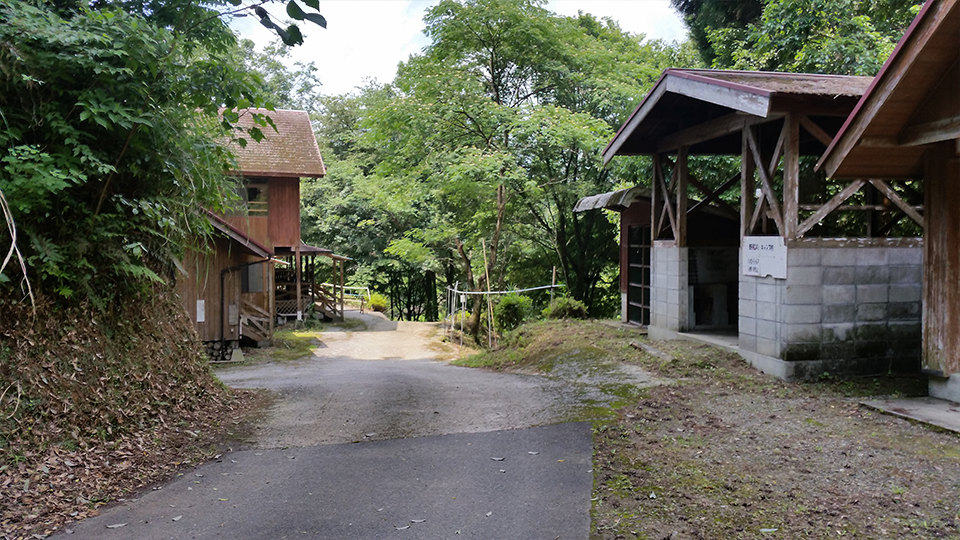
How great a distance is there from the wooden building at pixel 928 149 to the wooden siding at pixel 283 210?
1736cm

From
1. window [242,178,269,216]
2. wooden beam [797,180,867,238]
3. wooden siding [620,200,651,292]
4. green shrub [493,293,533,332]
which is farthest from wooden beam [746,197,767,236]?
window [242,178,269,216]

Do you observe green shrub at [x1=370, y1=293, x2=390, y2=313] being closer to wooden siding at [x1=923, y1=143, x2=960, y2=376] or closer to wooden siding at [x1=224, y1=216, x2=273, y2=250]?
wooden siding at [x1=224, y1=216, x2=273, y2=250]

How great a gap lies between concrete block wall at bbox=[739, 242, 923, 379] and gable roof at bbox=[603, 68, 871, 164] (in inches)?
68.2

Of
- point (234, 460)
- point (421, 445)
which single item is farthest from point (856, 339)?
point (234, 460)

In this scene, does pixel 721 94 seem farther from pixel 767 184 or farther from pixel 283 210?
pixel 283 210

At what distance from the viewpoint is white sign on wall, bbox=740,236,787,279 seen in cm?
783

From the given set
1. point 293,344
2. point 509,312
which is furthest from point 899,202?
point 293,344

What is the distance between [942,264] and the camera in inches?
258

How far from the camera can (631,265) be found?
44.8ft

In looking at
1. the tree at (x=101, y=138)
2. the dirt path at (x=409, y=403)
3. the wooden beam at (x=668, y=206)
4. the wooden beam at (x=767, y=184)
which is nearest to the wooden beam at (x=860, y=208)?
the wooden beam at (x=767, y=184)

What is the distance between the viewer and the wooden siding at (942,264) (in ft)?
21.1

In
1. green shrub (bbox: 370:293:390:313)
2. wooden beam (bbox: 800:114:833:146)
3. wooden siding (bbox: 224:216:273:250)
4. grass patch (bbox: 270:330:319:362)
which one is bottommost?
grass patch (bbox: 270:330:319:362)

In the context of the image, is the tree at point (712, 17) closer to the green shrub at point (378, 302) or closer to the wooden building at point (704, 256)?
the wooden building at point (704, 256)

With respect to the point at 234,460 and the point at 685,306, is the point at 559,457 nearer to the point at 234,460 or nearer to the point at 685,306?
the point at 234,460
